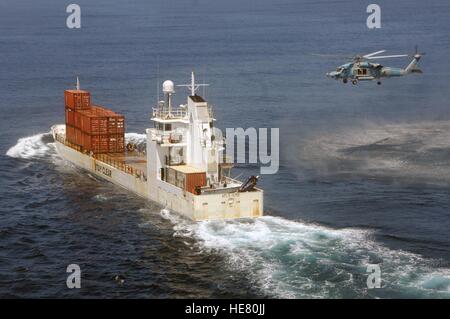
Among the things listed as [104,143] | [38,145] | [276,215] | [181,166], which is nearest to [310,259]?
[276,215]

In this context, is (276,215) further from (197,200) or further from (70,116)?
(70,116)

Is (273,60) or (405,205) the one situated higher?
(273,60)

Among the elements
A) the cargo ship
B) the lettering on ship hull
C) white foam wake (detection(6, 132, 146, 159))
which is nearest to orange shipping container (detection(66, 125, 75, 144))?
white foam wake (detection(6, 132, 146, 159))

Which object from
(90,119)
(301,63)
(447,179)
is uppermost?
(301,63)
